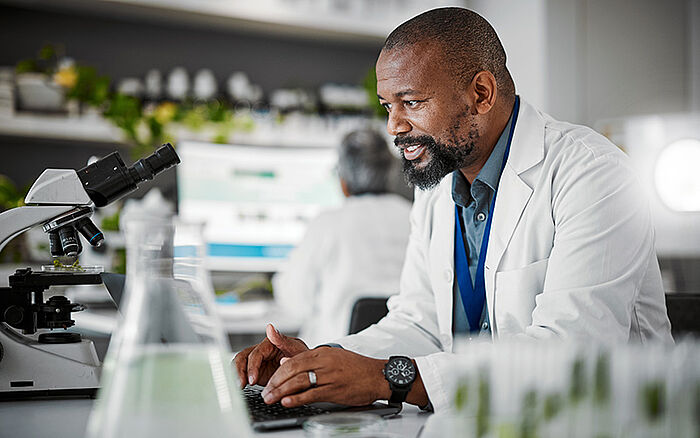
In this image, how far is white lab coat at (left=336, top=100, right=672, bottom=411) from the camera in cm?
108

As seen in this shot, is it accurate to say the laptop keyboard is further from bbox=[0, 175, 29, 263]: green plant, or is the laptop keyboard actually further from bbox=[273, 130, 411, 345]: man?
bbox=[0, 175, 29, 263]: green plant

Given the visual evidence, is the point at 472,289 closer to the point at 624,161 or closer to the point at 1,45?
the point at 624,161

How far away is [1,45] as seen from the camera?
3002 mm

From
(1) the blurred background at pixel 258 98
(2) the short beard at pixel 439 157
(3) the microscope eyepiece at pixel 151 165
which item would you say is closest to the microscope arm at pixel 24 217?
(3) the microscope eyepiece at pixel 151 165

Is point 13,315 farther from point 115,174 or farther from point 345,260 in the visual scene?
point 345,260

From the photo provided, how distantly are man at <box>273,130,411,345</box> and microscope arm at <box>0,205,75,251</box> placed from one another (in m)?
1.49

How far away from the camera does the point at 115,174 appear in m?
1.06

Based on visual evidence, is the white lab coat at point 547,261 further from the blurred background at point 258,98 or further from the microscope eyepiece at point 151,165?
the blurred background at point 258,98

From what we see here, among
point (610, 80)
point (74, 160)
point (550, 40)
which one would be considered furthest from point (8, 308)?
point (610, 80)

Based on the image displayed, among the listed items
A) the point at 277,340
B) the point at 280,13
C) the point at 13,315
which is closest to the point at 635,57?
the point at 280,13

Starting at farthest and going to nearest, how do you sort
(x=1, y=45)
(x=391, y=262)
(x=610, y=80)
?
1. (x=610, y=80)
2. (x=1, y=45)
3. (x=391, y=262)

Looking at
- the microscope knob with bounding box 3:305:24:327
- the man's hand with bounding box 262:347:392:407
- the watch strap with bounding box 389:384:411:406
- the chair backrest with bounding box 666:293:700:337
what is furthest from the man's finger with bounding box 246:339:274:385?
the chair backrest with bounding box 666:293:700:337

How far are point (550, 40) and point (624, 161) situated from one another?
233 cm

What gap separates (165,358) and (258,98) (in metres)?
2.94
